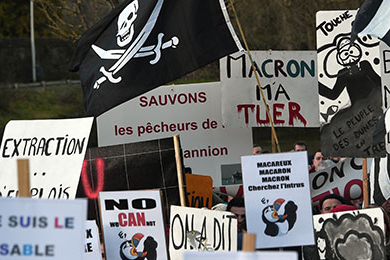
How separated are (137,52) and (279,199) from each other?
6.69 feet

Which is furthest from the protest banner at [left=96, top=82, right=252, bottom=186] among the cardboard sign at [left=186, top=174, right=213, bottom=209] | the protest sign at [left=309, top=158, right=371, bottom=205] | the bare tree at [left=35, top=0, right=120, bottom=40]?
the bare tree at [left=35, top=0, right=120, bottom=40]

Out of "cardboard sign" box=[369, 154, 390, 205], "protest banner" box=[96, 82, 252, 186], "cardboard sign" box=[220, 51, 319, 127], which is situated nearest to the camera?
"cardboard sign" box=[369, 154, 390, 205]

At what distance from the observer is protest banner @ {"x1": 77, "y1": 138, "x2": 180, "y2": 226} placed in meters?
8.16

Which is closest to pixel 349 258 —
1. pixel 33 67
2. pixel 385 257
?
pixel 385 257

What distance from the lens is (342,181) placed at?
9.41m

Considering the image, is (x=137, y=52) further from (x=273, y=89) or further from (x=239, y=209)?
(x=273, y=89)

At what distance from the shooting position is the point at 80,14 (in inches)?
595

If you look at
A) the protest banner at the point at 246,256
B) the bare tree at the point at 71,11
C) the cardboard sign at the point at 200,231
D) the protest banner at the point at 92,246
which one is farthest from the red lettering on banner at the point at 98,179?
the bare tree at the point at 71,11

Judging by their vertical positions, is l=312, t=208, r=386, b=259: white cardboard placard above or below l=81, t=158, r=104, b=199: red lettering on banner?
below

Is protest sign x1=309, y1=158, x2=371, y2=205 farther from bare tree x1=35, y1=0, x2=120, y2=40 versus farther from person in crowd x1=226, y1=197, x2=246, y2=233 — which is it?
bare tree x1=35, y1=0, x2=120, y2=40

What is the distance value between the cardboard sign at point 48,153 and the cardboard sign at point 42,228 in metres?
2.55

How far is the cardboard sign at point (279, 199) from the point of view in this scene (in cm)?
616

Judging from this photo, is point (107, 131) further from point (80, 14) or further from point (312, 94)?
point (80, 14)

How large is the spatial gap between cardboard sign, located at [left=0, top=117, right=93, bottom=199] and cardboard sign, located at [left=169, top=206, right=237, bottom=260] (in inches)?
30.9
